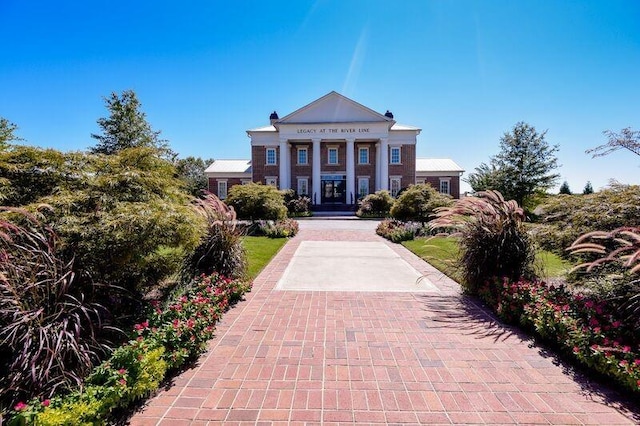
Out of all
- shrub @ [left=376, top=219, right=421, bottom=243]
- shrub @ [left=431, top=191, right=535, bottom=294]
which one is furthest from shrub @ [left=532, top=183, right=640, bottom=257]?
shrub @ [left=376, top=219, right=421, bottom=243]

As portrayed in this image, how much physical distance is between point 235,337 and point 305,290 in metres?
2.49

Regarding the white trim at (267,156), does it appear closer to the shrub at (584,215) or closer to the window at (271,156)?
the window at (271,156)

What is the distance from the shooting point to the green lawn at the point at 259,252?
8.30m

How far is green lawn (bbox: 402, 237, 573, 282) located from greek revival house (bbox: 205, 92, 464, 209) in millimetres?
22132

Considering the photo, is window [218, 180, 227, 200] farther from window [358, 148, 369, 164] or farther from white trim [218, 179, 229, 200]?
window [358, 148, 369, 164]

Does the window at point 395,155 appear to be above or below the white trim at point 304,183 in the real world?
above

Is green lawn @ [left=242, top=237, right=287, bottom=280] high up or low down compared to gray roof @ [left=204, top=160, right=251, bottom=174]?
down

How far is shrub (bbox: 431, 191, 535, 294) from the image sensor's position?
588 centimetres

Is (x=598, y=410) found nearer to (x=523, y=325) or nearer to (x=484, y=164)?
(x=523, y=325)

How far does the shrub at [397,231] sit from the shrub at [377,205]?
9.86 meters

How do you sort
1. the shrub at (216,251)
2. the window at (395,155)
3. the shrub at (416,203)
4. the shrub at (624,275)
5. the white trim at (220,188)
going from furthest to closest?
the white trim at (220,188)
the window at (395,155)
the shrub at (416,203)
the shrub at (216,251)
the shrub at (624,275)

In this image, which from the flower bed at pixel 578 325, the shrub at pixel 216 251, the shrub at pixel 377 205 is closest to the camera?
the flower bed at pixel 578 325

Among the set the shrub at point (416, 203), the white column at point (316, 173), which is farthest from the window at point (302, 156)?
the shrub at point (416, 203)

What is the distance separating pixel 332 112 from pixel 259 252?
27.3 m
